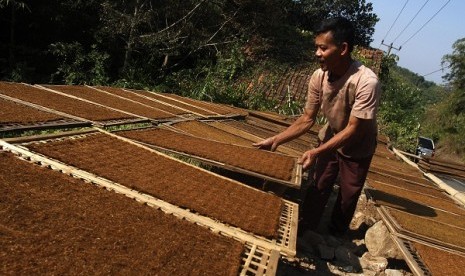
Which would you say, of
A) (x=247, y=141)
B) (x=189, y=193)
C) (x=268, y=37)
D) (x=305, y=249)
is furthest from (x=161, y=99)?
(x=268, y=37)

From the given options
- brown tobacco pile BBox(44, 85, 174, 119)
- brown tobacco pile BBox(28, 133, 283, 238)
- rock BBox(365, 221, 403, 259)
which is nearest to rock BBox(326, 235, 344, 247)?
rock BBox(365, 221, 403, 259)

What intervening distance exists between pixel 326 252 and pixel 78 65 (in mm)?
7234

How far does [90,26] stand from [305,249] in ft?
27.4

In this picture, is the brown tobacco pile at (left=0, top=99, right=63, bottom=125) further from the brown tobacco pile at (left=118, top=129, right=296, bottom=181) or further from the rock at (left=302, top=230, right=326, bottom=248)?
Answer: the rock at (left=302, top=230, right=326, bottom=248)

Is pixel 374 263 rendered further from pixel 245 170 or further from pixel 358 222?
pixel 245 170

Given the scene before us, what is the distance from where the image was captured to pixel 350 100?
289cm

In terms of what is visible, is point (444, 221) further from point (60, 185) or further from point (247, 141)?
point (60, 185)

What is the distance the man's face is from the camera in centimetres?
269

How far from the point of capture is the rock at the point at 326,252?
293 centimetres

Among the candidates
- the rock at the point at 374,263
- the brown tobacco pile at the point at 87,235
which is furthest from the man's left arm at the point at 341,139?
the brown tobacco pile at the point at 87,235

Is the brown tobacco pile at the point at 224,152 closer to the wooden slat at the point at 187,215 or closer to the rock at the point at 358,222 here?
the wooden slat at the point at 187,215

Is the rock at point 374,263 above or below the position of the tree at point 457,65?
below

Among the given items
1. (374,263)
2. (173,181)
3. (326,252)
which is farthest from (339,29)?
(374,263)

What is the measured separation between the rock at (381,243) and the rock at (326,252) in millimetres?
365
